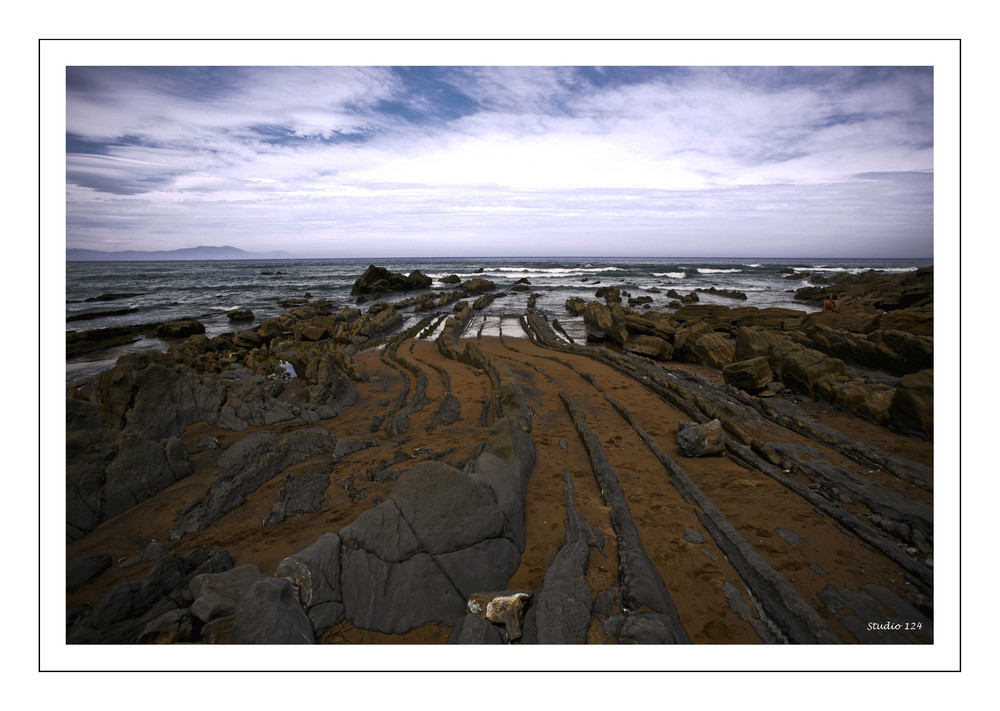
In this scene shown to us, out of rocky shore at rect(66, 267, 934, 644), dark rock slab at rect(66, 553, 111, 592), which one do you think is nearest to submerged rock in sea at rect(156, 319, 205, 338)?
rocky shore at rect(66, 267, 934, 644)

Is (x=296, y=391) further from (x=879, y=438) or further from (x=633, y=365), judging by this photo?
(x=879, y=438)

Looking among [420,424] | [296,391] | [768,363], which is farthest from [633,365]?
[296,391]

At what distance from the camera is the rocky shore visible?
Answer: 247 cm

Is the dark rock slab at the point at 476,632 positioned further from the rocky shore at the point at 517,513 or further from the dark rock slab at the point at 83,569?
the dark rock slab at the point at 83,569

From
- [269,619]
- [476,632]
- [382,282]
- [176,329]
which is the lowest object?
[476,632]

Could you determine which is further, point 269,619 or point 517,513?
point 517,513

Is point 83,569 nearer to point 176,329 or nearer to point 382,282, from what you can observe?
point 176,329

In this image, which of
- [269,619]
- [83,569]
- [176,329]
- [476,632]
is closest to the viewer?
[269,619]

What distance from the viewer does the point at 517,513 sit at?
3455 millimetres

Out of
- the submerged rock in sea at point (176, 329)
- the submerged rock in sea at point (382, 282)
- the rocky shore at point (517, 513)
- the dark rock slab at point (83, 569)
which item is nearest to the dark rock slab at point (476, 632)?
the rocky shore at point (517, 513)

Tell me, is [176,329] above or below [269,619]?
above

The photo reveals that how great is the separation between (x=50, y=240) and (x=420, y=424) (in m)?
5.48

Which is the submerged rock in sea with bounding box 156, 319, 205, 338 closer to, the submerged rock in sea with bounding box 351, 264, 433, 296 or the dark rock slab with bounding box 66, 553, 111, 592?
the dark rock slab with bounding box 66, 553, 111, 592

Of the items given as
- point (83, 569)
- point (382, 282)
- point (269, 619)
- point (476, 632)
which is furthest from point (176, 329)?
point (382, 282)
